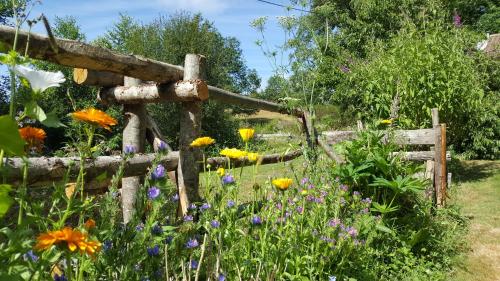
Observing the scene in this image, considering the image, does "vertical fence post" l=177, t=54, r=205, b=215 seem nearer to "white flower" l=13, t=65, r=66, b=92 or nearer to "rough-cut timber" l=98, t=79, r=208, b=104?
"rough-cut timber" l=98, t=79, r=208, b=104

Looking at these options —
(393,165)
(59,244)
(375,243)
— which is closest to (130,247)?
(59,244)

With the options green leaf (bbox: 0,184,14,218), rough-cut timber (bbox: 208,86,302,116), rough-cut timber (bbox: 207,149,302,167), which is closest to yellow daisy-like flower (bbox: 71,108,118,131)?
green leaf (bbox: 0,184,14,218)

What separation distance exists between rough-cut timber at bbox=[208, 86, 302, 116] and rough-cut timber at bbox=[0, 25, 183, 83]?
1.66 ft

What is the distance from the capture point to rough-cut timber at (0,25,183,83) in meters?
1.85

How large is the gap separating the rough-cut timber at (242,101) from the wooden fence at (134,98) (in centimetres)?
1

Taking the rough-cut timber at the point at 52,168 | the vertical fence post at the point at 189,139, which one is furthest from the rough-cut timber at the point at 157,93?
the rough-cut timber at the point at 52,168

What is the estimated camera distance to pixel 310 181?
3475 millimetres

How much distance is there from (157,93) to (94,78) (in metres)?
0.48

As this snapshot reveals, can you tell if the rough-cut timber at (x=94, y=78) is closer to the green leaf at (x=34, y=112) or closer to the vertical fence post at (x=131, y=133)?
the vertical fence post at (x=131, y=133)

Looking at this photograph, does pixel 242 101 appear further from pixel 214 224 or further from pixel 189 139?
pixel 214 224

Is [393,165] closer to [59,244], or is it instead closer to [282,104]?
[282,104]

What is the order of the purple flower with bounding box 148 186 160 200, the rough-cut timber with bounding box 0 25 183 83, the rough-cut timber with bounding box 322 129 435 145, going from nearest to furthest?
the purple flower with bounding box 148 186 160 200
the rough-cut timber with bounding box 0 25 183 83
the rough-cut timber with bounding box 322 129 435 145

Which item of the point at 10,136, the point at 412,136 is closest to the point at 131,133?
the point at 10,136

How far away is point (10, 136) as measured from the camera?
2.93 ft
